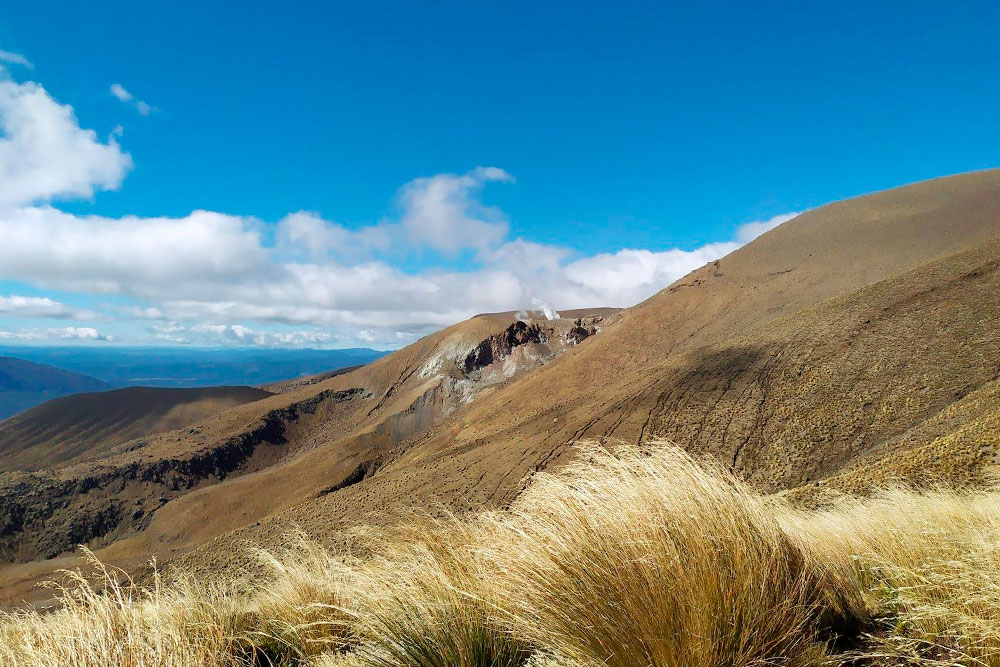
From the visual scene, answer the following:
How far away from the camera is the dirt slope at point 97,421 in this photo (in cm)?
5541

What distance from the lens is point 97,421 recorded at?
2495 inches

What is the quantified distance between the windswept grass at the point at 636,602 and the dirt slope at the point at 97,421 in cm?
6413

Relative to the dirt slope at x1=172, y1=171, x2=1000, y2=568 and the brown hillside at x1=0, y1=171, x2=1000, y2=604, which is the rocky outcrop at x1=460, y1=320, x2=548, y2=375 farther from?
the dirt slope at x1=172, y1=171, x2=1000, y2=568

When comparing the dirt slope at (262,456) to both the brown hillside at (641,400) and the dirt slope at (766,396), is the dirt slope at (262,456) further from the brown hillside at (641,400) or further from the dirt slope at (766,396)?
the dirt slope at (766,396)

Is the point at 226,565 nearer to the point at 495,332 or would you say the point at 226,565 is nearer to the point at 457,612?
the point at 457,612

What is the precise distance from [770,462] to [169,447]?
163ft

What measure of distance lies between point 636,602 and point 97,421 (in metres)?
84.2

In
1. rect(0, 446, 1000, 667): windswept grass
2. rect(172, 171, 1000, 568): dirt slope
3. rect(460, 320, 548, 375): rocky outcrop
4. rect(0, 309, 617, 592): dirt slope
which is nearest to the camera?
rect(0, 446, 1000, 667): windswept grass

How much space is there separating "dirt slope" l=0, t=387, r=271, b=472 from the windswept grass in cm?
6413

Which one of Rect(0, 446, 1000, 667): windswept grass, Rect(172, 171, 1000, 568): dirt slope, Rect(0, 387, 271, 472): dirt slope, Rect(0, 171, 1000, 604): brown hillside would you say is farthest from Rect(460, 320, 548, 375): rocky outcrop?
Rect(0, 446, 1000, 667): windswept grass

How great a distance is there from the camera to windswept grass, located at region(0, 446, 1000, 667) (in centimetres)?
197

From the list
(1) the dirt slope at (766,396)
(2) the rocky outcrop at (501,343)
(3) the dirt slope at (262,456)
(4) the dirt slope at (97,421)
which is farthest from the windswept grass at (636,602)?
(4) the dirt slope at (97,421)

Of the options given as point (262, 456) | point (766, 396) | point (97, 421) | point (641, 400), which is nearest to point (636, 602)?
point (766, 396)

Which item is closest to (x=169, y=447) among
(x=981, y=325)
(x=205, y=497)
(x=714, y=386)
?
(x=205, y=497)
